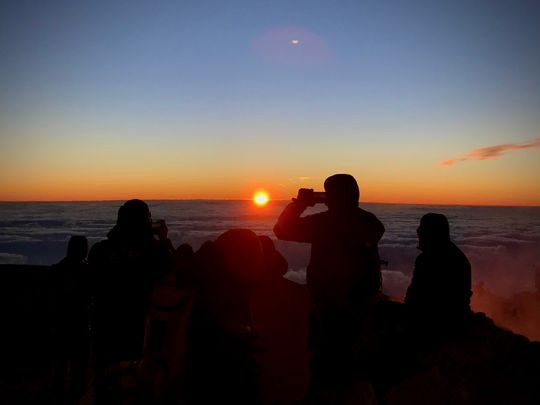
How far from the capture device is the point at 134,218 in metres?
3.10

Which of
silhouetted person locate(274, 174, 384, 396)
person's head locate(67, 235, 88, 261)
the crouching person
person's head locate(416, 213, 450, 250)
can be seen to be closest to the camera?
the crouching person

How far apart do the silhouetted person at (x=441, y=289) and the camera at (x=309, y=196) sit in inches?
61.6

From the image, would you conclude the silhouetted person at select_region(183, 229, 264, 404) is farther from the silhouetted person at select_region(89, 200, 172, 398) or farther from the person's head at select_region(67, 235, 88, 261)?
the person's head at select_region(67, 235, 88, 261)

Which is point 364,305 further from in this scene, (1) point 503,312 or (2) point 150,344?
(1) point 503,312

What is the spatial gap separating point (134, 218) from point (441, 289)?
3.16 m

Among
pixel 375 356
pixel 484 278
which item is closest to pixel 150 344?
pixel 375 356

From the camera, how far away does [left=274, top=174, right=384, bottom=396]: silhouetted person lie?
10.6 feet

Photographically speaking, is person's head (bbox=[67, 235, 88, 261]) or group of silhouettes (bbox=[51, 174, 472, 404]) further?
person's head (bbox=[67, 235, 88, 261])

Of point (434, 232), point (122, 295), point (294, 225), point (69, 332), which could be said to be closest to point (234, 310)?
point (122, 295)

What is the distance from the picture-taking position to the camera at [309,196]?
3354mm

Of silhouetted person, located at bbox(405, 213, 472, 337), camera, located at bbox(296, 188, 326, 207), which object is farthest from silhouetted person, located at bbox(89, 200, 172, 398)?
silhouetted person, located at bbox(405, 213, 472, 337)

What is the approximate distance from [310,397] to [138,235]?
1947 millimetres

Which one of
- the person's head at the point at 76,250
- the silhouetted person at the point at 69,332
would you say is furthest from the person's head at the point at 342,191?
the person's head at the point at 76,250

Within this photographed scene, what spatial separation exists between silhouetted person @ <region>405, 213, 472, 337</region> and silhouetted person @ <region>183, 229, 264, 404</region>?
2.64 meters
